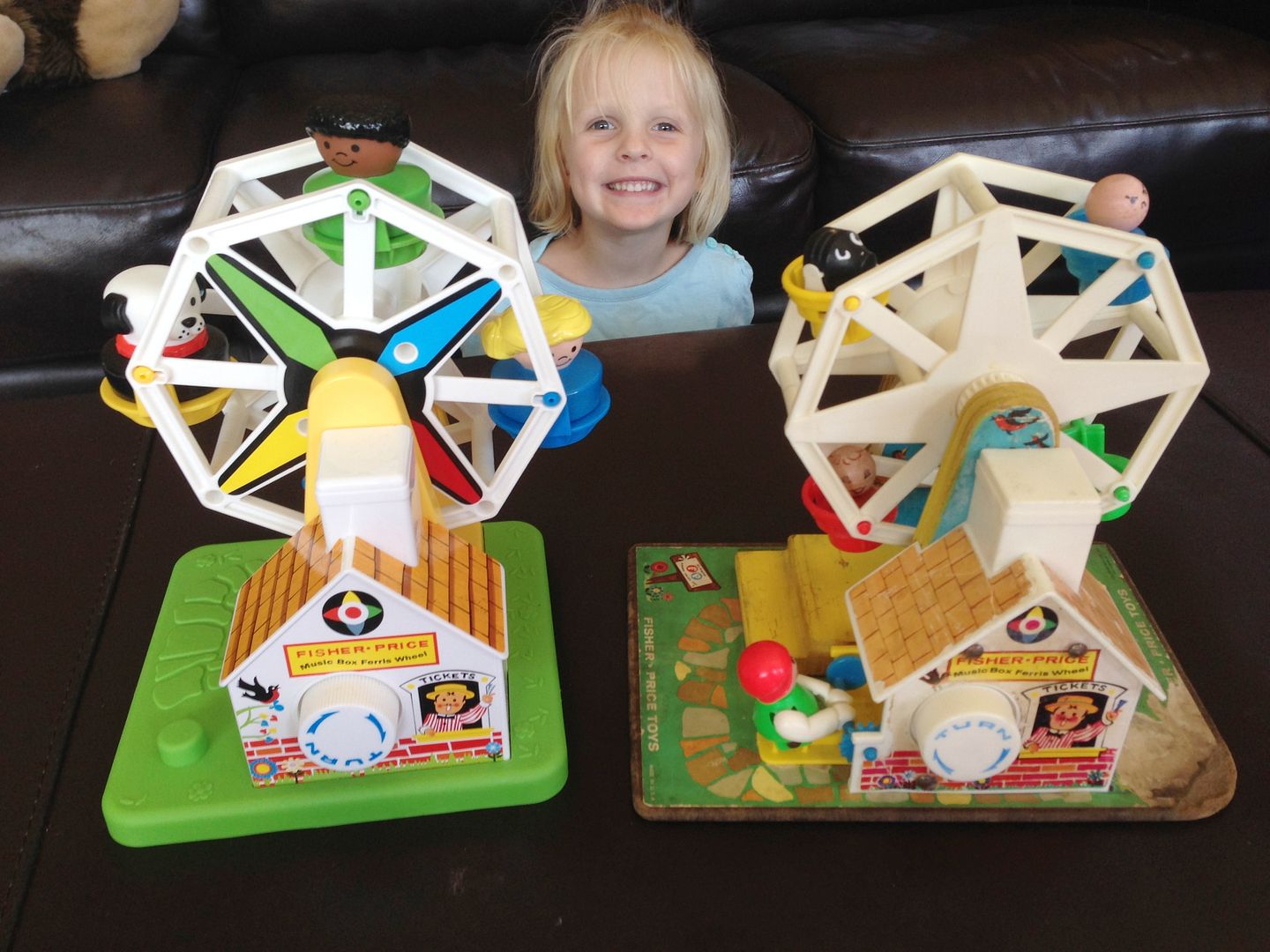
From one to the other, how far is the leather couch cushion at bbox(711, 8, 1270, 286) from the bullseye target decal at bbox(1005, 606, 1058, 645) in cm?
105

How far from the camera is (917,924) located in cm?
56

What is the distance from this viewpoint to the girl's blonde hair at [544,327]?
60cm

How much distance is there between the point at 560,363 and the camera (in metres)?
0.67

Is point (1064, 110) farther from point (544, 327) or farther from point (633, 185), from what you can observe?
point (544, 327)

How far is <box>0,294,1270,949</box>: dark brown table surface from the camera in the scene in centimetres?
56

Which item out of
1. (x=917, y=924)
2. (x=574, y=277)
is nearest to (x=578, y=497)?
(x=917, y=924)

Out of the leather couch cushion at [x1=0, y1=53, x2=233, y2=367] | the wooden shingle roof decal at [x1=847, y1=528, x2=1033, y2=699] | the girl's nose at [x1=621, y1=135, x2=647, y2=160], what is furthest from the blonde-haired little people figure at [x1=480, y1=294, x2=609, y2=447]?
the leather couch cushion at [x1=0, y1=53, x2=233, y2=367]

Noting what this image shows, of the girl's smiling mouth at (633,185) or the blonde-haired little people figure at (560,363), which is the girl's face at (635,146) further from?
the blonde-haired little people figure at (560,363)

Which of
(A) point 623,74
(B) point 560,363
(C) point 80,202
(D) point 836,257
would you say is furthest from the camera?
(C) point 80,202

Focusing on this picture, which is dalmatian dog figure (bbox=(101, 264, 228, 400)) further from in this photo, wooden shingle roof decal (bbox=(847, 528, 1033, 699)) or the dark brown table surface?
wooden shingle roof decal (bbox=(847, 528, 1033, 699))

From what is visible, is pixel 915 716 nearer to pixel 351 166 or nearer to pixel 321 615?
pixel 321 615

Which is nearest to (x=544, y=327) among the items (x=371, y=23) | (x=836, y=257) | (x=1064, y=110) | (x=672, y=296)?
(x=836, y=257)

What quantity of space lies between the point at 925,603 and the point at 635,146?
28.7 inches

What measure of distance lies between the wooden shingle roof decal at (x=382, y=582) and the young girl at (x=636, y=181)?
684 mm
